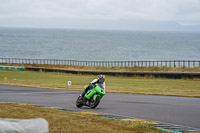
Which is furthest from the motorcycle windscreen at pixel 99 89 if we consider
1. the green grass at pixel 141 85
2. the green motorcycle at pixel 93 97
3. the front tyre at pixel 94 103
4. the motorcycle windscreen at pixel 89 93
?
the green grass at pixel 141 85

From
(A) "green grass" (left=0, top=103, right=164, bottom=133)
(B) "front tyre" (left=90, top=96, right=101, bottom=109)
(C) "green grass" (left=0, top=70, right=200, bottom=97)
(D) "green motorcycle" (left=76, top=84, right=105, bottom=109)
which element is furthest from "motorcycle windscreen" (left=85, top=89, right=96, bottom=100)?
(C) "green grass" (left=0, top=70, right=200, bottom=97)

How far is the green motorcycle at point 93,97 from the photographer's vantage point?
15.0 metres

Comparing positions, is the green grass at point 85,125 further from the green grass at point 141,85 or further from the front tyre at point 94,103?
the green grass at point 141,85

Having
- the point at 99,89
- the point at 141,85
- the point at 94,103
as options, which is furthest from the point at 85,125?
the point at 141,85

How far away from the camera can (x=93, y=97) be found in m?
15.6

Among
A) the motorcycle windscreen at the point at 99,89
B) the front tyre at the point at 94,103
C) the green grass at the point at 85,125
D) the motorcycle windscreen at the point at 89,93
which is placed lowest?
the front tyre at the point at 94,103

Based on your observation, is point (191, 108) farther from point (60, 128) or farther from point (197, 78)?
point (197, 78)

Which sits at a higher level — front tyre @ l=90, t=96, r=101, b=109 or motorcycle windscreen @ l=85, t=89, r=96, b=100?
motorcycle windscreen @ l=85, t=89, r=96, b=100

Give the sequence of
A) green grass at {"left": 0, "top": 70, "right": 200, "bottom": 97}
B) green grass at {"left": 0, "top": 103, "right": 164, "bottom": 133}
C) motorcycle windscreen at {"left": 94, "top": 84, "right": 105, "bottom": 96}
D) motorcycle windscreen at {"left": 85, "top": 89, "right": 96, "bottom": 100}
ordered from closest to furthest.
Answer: green grass at {"left": 0, "top": 103, "right": 164, "bottom": 133}
motorcycle windscreen at {"left": 94, "top": 84, "right": 105, "bottom": 96}
motorcycle windscreen at {"left": 85, "top": 89, "right": 96, "bottom": 100}
green grass at {"left": 0, "top": 70, "right": 200, "bottom": 97}

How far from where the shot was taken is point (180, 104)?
17.2 meters

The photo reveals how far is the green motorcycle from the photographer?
15.0 m

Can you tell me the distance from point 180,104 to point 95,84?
4.27m

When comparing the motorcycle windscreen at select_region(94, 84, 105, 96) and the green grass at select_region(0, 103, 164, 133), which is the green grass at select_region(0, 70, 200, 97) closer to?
the motorcycle windscreen at select_region(94, 84, 105, 96)

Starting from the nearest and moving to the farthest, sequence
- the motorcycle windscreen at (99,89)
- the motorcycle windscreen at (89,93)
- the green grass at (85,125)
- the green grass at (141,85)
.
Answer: the green grass at (85,125)
the motorcycle windscreen at (99,89)
the motorcycle windscreen at (89,93)
the green grass at (141,85)
